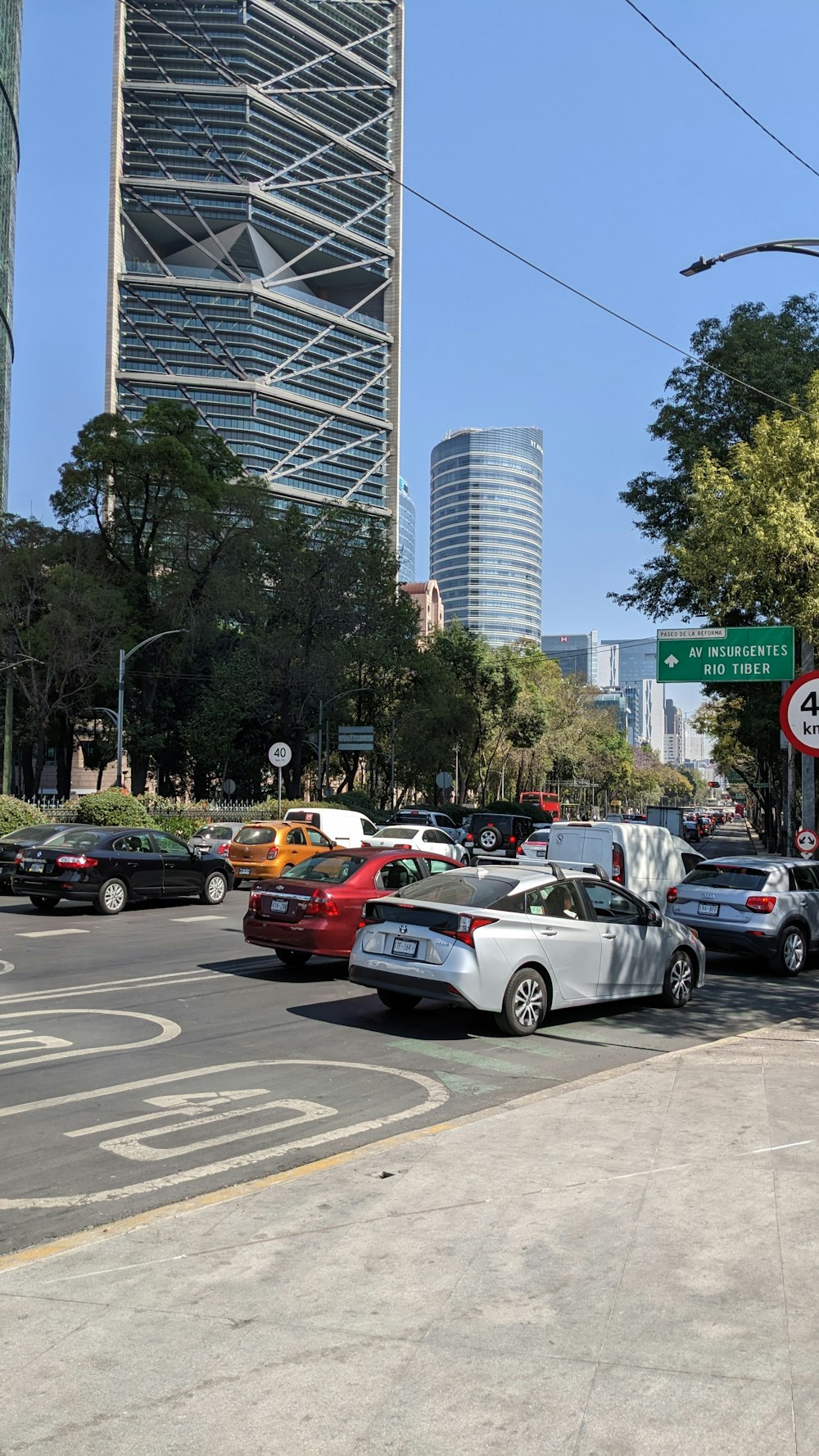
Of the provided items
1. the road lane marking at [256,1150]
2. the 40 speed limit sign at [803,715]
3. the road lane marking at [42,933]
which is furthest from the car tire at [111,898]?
the 40 speed limit sign at [803,715]

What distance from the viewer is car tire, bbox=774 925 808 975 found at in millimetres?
14953

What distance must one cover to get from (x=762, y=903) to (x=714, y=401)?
26.6 m

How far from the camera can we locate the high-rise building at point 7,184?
9769cm

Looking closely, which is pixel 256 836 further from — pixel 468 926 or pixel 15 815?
pixel 468 926

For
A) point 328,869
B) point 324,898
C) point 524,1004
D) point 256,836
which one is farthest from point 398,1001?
point 256,836

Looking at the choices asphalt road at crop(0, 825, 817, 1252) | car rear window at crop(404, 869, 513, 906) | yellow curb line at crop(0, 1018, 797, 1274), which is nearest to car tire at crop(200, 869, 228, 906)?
asphalt road at crop(0, 825, 817, 1252)

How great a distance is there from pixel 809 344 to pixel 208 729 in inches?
1109

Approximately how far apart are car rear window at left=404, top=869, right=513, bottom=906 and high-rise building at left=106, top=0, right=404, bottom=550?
13689cm

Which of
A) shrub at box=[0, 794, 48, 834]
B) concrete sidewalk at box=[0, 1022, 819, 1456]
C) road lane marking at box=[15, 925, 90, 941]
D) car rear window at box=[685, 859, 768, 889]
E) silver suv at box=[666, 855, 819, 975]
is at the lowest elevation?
road lane marking at box=[15, 925, 90, 941]

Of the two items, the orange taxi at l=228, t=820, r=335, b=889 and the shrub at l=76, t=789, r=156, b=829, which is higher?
the shrub at l=76, t=789, r=156, b=829

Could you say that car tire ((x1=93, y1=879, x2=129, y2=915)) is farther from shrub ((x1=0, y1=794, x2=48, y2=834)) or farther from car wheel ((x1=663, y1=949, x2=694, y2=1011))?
car wheel ((x1=663, y1=949, x2=694, y2=1011))

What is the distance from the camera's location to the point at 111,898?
66.4 ft

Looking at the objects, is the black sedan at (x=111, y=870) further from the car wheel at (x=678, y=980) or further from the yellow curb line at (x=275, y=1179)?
the yellow curb line at (x=275, y=1179)

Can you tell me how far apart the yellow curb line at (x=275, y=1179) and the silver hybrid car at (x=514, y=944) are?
1.34m
